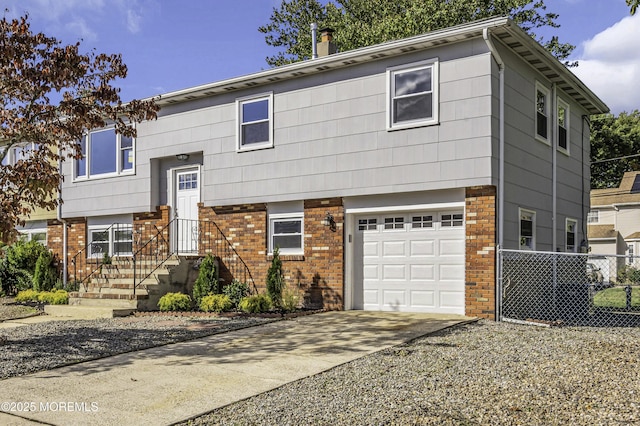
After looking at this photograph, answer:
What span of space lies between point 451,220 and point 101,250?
10975 mm

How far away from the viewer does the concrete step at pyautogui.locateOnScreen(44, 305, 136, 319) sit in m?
12.9

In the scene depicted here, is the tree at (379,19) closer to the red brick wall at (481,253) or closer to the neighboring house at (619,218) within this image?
the neighboring house at (619,218)

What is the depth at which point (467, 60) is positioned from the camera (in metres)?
11.9

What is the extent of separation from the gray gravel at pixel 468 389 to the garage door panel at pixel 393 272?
3.72 m

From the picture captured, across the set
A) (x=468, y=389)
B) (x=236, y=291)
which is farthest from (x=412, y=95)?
(x=468, y=389)

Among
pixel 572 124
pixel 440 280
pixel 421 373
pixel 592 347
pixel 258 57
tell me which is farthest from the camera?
pixel 258 57

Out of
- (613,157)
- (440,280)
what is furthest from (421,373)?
(613,157)

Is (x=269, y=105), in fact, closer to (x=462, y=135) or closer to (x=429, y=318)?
(x=462, y=135)

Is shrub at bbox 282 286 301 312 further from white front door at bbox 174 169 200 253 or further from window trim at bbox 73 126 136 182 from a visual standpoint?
window trim at bbox 73 126 136 182

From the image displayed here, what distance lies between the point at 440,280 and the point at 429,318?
1.10m

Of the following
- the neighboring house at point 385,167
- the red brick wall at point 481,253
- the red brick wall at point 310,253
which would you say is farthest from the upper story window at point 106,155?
the red brick wall at point 481,253

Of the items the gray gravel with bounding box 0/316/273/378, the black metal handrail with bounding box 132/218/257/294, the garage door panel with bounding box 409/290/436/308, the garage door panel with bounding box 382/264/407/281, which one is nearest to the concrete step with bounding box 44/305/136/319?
the gray gravel with bounding box 0/316/273/378

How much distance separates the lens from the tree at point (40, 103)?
29.9 feet

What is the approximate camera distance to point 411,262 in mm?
12758
